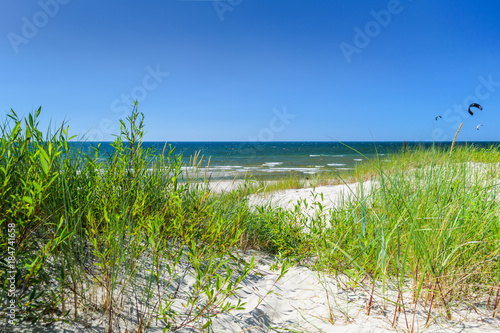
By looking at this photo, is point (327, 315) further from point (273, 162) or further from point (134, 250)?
point (273, 162)

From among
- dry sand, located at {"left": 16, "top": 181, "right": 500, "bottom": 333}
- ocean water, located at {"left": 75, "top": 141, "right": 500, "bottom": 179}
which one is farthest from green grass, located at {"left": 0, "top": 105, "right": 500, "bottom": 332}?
ocean water, located at {"left": 75, "top": 141, "right": 500, "bottom": 179}

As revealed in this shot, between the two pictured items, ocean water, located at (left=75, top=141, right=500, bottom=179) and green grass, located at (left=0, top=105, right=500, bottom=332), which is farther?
ocean water, located at (left=75, top=141, right=500, bottom=179)

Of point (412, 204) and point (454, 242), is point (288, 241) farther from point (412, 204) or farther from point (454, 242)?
point (454, 242)

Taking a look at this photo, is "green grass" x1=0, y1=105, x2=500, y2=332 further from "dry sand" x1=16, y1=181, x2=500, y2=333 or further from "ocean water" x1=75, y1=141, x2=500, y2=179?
"ocean water" x1=75, y1=141, x2=500, y2=179

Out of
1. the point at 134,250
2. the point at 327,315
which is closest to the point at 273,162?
the point at 327,315

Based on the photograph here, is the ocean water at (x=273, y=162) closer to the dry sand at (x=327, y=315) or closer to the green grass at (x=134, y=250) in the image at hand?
the green grass at (x=134, y=250)

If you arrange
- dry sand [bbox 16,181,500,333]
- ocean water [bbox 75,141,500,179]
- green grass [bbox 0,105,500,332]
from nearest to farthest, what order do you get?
green grass [bbox 0,105,500,332] → dry sand [bbox 16,181,500,333] → ocean water [bbox 75,141,500,179]

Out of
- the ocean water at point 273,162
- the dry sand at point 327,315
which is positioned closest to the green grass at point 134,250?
the dry sand at point 327,315

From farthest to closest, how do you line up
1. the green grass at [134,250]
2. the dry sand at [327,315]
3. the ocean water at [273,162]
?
the ocean water at [273,162] < the dry sand at [327,315] < the green grass at [134,250]

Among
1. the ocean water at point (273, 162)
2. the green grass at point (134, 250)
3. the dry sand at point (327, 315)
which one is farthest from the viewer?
the ocean water at point (273, 162)

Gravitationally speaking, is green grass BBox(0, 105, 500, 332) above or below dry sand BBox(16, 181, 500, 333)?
above

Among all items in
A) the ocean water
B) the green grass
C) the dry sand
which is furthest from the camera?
the ocean water

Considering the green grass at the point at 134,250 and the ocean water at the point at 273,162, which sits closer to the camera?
the green grass at the point at 134,250

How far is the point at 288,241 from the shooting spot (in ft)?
10.6
